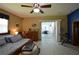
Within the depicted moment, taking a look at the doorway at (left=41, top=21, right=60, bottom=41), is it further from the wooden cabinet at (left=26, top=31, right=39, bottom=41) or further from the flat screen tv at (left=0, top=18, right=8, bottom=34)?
the flat screen tv at (left=0, top=18, right=8, bottom=34)

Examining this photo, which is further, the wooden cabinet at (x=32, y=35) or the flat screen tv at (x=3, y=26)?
the wooden cabinet at (x=32, y=35)

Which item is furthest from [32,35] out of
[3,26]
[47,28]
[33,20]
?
[3,26]

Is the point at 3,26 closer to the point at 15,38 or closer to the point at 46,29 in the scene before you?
the point at 15,38

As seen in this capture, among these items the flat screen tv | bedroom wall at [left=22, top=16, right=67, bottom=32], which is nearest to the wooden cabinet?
bedroom wall at [left=22, top=16, right=67, bottom=32]

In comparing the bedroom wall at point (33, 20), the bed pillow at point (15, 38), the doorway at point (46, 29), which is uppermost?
the bedroom wall at point (33, 20)

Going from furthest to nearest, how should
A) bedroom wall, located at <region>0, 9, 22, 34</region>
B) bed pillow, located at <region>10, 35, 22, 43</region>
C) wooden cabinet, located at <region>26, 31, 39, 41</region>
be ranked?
1. wooden cabinet, located at <region>26, 31, 39, 41</region>
2. bedroom wall, located at <region>0, 9, 22, 34</region>
3. bed pillow, located at <region>10, 35, 22, 43</region>

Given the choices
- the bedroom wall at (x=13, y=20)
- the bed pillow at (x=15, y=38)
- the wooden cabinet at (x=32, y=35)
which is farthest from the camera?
the wooden cabinet at (x=32, y=35)

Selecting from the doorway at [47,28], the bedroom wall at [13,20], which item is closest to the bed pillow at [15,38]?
the bedroom wall at [13,20]

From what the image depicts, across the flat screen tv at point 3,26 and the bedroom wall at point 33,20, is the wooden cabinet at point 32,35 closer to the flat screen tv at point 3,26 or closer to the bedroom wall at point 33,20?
the bedroom wall at point 33,20

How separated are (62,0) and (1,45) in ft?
4.09

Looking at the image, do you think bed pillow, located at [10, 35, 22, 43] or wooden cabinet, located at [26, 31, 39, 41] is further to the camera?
wooden cabinet, located at [26, 31, 39, 41]

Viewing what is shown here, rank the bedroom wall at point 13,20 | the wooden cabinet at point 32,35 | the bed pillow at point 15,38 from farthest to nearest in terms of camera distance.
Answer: the wooden cabinet at point 32,35 < the bedroom wall at point 13,20 < the bed pillow at point 15,38

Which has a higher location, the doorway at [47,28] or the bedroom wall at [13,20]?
the bedroom wall at [13,20]

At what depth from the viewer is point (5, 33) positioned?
6.58 feet
